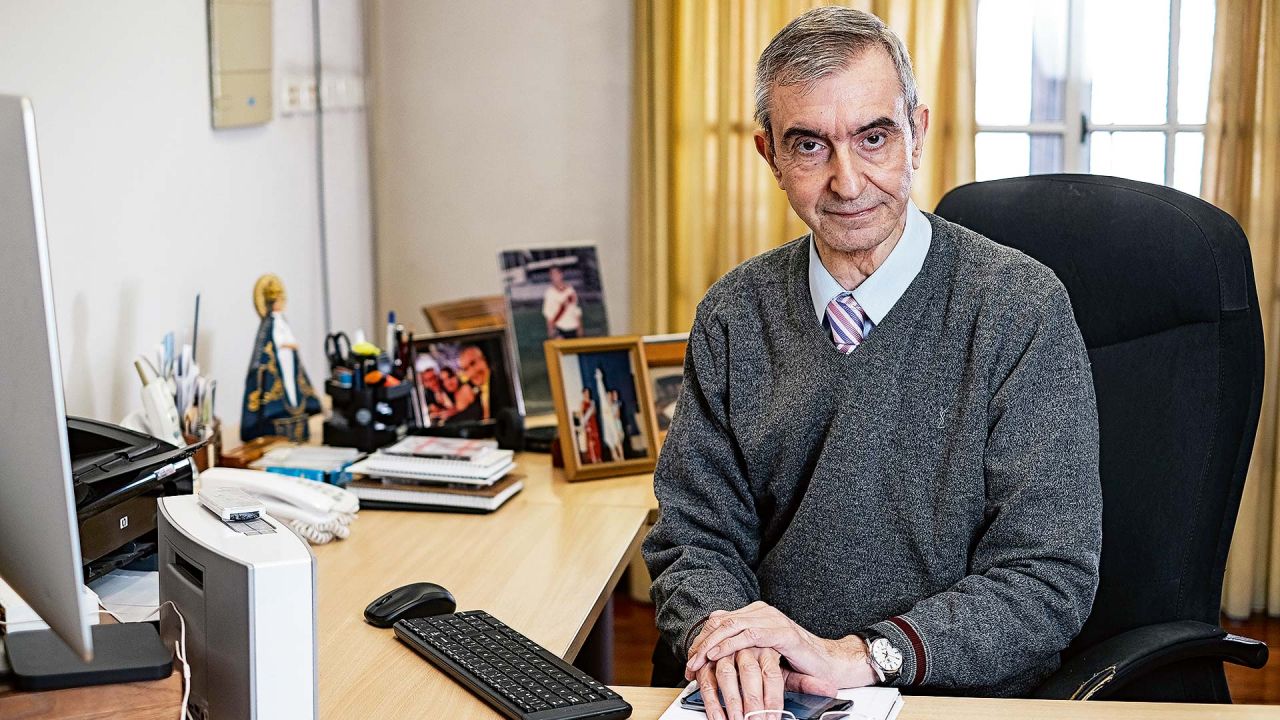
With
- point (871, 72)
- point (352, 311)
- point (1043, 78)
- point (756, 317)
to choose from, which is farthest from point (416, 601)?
point (1043, 78)

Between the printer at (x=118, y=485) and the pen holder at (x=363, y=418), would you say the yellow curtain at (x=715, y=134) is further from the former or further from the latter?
the printer at (x=118, y=485)

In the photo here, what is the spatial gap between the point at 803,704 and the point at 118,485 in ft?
2.83

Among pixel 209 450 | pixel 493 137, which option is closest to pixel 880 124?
pixel 209 450

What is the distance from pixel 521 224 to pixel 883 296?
2140mm

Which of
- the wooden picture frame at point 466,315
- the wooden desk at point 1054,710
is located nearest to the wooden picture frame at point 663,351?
the wooden picture frame at point 466,315

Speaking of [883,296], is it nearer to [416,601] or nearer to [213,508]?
[416,601]

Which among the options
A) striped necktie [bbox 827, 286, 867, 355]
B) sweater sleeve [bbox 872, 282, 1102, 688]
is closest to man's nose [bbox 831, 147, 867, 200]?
striped necktie [bbox 827, 286, 867, 355]

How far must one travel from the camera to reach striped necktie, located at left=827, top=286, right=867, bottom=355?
60.7 inches

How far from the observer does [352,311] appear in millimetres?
3363

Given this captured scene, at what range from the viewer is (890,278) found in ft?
5.01

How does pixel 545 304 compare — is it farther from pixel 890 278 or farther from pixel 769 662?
pixel 769 662

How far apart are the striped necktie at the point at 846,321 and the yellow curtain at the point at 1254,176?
2011 mm

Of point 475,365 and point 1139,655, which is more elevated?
point 475,365

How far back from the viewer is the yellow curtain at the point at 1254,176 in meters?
3.15
